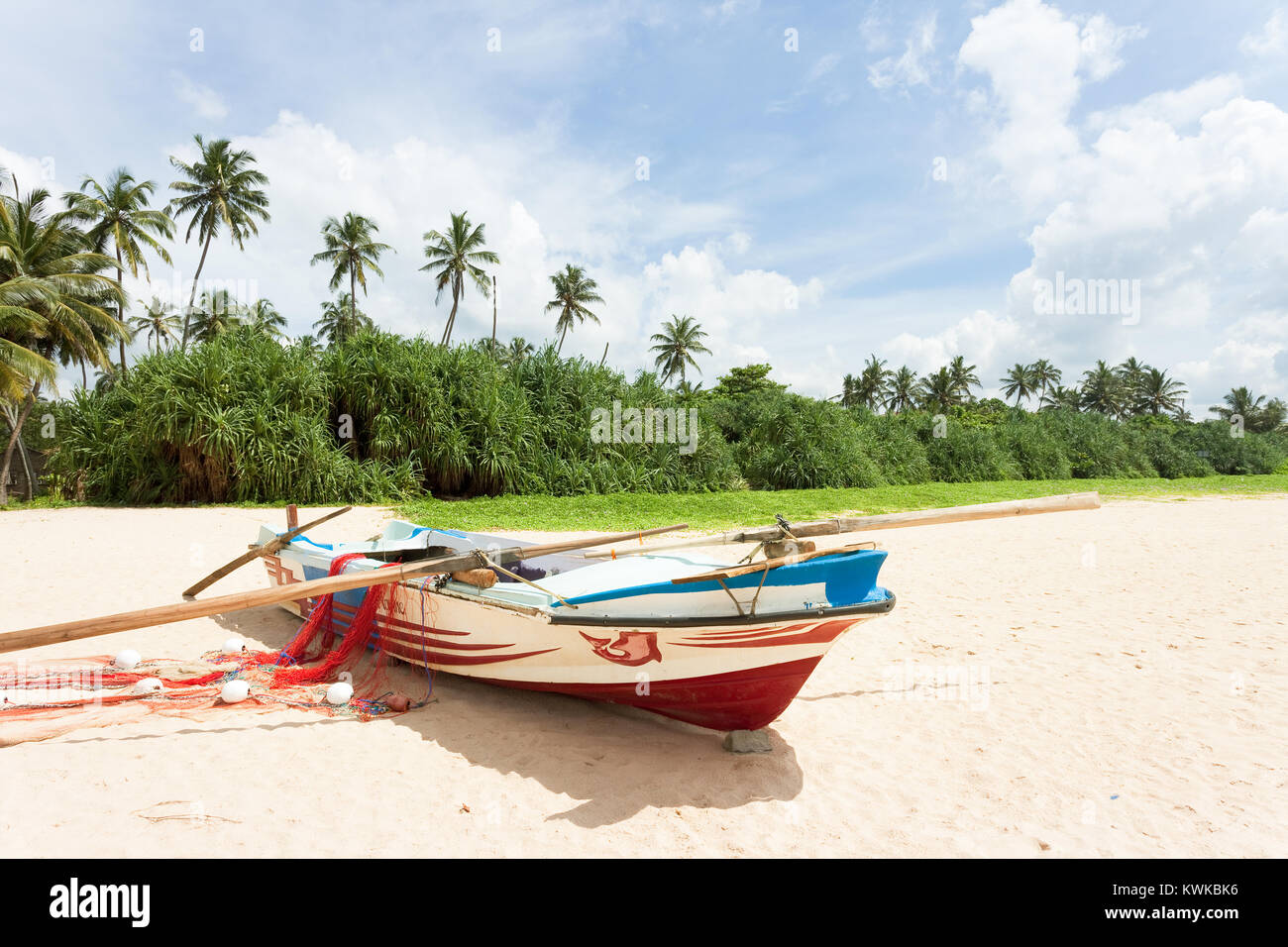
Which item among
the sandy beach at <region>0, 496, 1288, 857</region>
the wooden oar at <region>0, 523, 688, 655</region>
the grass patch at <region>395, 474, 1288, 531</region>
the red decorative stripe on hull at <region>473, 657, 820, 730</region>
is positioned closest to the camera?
the sandy beach at <region>0, 496, 1288, 857</region>

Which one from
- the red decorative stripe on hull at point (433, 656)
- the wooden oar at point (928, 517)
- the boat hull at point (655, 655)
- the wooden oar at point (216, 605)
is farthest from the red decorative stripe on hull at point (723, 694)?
the wooden oar at point (216, 605)

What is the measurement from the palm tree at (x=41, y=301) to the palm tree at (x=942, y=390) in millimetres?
49208

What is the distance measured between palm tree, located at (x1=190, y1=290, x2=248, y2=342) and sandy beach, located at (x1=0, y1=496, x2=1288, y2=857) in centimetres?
3091

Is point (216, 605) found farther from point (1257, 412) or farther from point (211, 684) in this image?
point (1257, 412)

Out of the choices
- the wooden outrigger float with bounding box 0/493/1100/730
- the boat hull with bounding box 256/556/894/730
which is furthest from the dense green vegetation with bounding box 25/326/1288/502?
the boat hull with bounding box 256/556/894/730

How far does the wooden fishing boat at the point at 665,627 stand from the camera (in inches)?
131

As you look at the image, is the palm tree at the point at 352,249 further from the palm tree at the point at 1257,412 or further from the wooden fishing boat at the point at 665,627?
the palm tree at the point at 1257,412

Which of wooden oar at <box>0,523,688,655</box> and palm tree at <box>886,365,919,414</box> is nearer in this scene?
wooden oar at <box>0,523,688,655</box>

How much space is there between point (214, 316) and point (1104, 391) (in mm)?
62964

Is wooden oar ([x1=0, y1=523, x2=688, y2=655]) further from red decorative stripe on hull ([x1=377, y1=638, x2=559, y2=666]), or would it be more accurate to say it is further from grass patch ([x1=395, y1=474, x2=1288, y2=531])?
grass patch ([x1=395, y1=474, x2=1288, y2=531])

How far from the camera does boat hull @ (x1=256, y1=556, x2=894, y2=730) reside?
3.40 m

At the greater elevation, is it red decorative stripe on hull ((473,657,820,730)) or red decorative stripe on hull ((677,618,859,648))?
red decorative stripe on hull ((677,618,859,648))

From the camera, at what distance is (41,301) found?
663 inches
